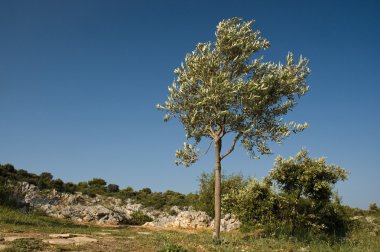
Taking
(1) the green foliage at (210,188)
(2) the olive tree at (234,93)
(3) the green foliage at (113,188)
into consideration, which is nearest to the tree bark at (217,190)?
(2) the olive tree at (234,93)

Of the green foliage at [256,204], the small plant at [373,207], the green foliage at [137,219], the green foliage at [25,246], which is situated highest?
the small plant at [373,207]

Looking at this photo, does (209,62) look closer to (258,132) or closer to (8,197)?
(258,132)

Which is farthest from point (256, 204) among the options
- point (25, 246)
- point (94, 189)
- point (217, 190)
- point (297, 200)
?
point (94, 189)

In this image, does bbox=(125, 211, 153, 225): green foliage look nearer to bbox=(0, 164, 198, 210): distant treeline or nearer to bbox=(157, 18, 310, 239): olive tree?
bbox=(0, 164, 198, 210): distant treeline

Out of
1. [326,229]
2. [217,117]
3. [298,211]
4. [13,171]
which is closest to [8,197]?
[217,117]

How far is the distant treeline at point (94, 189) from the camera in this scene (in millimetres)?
66000

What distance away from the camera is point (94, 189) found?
254ft

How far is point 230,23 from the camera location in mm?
19922

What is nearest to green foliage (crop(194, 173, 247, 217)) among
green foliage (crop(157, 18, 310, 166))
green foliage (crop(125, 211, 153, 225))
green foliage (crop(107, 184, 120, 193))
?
green foliage (crop(125, 211, 153, 225))

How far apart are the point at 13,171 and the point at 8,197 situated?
159 ft

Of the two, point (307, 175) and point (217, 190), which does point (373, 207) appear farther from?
point (217, 190)

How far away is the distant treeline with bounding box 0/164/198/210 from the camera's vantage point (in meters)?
66.0

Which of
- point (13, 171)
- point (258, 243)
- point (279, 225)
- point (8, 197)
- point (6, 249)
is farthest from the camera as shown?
point (13, 171)

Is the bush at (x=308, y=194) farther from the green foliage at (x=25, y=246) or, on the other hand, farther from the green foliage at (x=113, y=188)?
the green foliage at (x=113, y=188)
